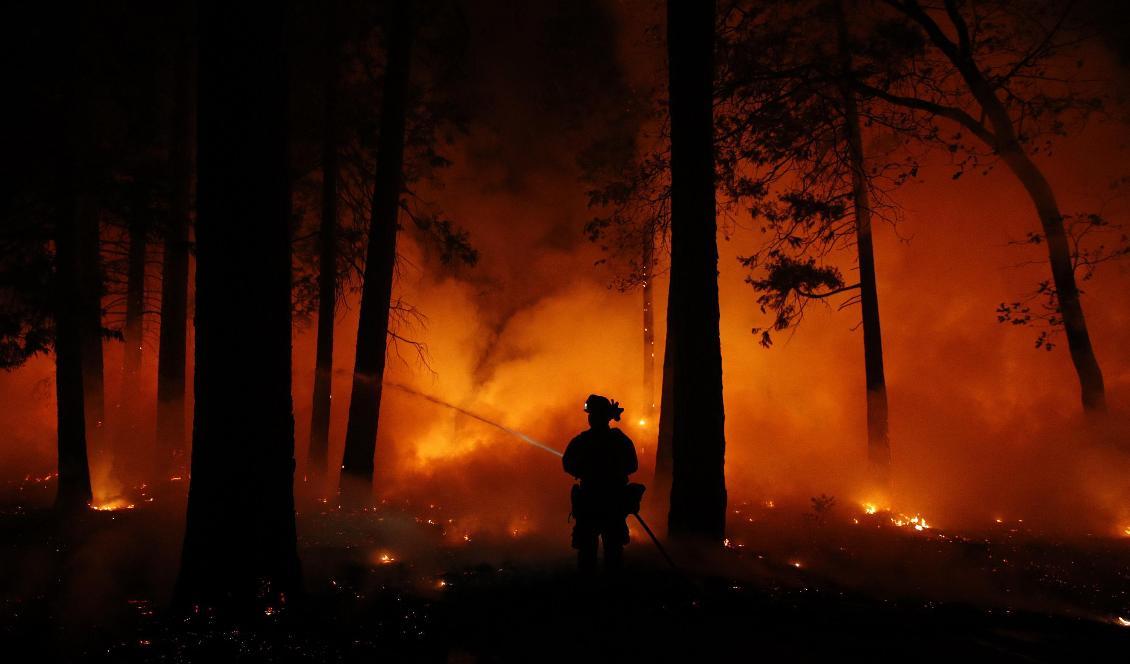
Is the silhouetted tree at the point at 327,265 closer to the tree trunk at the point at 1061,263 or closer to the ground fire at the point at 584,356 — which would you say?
the ground fire at the point at 584,356

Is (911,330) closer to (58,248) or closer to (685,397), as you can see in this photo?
(685,397)

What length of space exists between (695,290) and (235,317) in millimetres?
4824


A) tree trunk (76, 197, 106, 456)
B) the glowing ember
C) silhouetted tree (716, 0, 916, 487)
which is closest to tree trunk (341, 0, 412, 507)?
the glowing ember

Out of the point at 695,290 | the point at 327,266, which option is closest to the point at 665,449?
the point at 695,290

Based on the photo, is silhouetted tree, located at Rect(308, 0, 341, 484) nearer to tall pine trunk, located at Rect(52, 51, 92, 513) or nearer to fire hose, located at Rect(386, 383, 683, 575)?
fire hose, located at Rect(386, 383, 683, 575)

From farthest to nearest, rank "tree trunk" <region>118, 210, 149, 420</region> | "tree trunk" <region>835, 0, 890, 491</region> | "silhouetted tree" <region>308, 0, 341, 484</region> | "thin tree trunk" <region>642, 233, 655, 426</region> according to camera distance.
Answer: "thin tree trunk" <region>642, 233, 655, 426</region> < "tree trunk" <region>118, 210, 149, 420</region> < "silhouetted tree" <region>308, 0, 341, 484</region> < "tree trunk" <region>835, 0, 890, 491</region>

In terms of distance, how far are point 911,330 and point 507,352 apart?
462 inches

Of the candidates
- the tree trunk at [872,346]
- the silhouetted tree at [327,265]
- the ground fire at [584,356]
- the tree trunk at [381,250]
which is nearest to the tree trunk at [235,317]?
the ground fire at [584,356]

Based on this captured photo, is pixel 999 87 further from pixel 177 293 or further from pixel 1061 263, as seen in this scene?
pixel 177 293

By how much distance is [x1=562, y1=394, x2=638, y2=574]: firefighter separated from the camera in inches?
264

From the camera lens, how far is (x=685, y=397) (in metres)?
7.66

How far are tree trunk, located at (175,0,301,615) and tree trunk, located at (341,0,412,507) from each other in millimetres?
5383

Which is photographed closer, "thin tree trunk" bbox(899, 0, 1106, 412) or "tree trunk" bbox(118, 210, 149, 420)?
"thin tree trunk" bbox(899, 0, 1106, 412)

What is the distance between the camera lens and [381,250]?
35.9 ft
